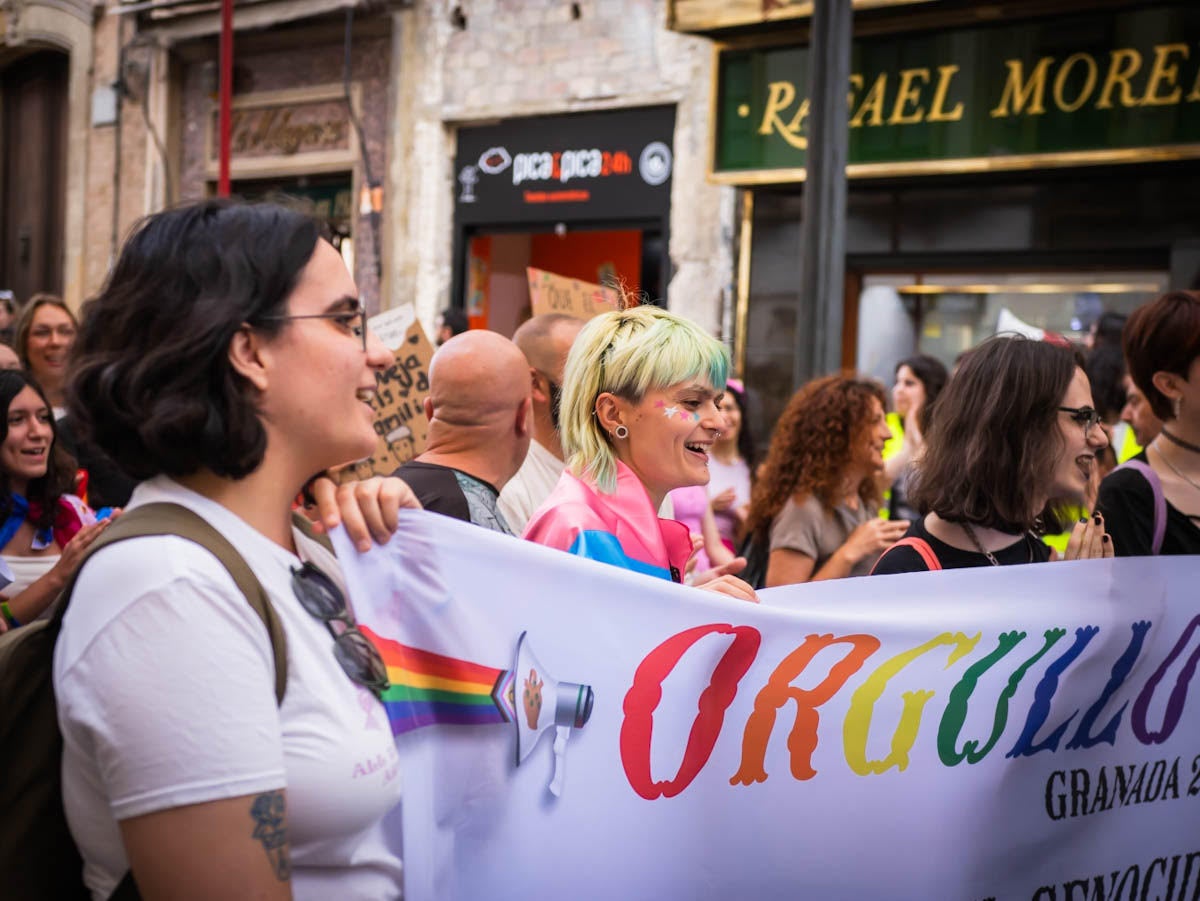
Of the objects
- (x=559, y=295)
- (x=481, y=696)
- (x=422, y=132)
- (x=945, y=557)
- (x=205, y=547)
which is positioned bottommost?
(x=481, y=696)

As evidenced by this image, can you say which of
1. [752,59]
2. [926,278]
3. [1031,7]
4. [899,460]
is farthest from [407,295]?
[899,460]


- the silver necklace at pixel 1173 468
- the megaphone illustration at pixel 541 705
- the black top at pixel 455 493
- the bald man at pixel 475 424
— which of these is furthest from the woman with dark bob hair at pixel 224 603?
the silver necklace at pixel 1173 468

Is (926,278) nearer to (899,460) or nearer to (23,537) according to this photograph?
(899,460)

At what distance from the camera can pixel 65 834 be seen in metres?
1.51

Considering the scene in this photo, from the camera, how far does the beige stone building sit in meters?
10.4

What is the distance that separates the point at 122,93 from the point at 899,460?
11.2m

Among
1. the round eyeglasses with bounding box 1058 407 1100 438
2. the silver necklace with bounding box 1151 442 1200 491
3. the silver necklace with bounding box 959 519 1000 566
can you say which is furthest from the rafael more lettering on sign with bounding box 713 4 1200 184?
the silver necklace with bounding box 959 519 1000 566

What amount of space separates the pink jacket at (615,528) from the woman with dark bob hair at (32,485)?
6.19 ft

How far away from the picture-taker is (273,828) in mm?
1426

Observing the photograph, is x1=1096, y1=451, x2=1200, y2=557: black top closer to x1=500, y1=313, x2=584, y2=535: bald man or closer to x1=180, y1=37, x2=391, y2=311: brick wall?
x1=500, y1=313, x2=584, y2=535: bald man

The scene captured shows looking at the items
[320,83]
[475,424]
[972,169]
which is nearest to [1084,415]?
[475,424]

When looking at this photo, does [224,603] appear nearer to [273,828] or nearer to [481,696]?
[273,828]

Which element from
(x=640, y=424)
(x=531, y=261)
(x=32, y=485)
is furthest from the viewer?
(x=531, y=261)

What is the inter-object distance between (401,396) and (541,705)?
3055mm
